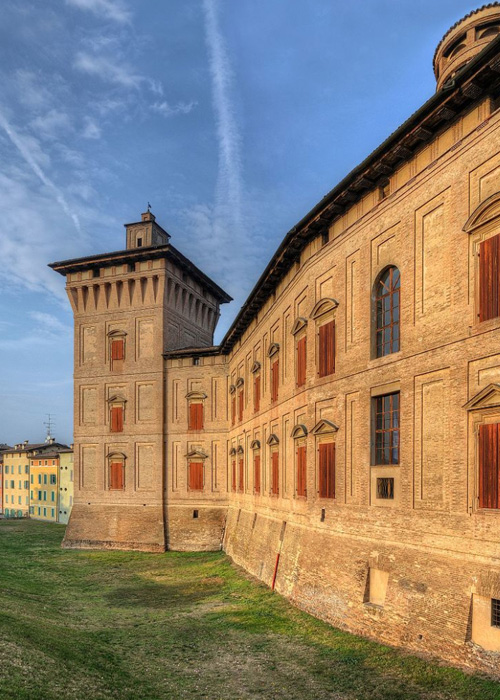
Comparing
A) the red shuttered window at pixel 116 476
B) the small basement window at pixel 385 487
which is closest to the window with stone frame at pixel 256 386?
the red shuttered window at pixel 116 476

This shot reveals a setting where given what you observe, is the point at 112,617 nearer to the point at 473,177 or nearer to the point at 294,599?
the point at 294,599

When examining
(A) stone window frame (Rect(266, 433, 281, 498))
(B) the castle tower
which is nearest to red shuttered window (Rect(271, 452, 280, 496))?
(A) stone window frame (Rect(266, 433, 281, 498))

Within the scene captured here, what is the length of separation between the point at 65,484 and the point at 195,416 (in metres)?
26.5

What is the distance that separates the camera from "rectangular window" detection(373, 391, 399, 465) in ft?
48.0

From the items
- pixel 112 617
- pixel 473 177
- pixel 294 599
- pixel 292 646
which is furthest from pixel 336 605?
pixel 473 177

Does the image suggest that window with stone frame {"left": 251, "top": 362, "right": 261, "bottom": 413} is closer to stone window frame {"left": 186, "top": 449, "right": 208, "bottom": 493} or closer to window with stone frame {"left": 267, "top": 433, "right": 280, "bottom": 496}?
window with stone frame {"left": 267, "top": 433, "right": 280, "bottom": 496}

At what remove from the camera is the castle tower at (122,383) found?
114 feet

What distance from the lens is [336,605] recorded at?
50.3ft

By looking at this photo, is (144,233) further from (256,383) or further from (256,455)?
(256,455)

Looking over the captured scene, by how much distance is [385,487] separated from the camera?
581 inches

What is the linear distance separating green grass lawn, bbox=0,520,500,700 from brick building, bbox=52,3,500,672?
2.63 feet

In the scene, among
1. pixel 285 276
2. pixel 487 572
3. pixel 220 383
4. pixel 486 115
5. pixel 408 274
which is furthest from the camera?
pixel 220 383

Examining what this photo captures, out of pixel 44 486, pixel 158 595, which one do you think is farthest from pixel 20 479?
pixel 158 595

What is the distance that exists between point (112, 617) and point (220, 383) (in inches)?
736
